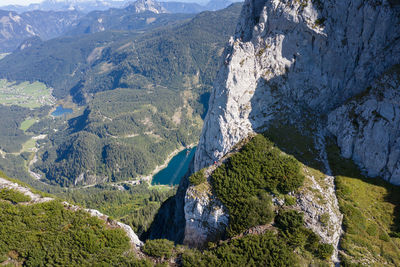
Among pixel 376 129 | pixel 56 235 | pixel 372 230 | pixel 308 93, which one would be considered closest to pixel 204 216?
pixel 372 230

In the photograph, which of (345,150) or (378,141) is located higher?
(378,141)

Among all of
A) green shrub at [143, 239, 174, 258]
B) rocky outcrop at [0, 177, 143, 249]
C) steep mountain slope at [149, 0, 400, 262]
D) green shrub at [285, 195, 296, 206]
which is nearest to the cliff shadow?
rocky outcrop at [0, 177, 143, 249]

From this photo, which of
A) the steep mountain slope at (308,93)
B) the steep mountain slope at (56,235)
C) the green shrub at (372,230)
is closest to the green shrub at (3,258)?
the steep mountain slope at (56,235)

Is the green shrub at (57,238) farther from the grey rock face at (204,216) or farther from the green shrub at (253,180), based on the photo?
the green shrub at (253,180)

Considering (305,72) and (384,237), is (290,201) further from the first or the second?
(305,72)

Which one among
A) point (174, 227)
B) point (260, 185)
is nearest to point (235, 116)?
point (260, 185)

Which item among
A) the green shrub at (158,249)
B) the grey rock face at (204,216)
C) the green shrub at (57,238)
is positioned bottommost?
the green shrub at (57,238)

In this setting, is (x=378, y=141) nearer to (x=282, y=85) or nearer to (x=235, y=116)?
(x=282, y=85)
